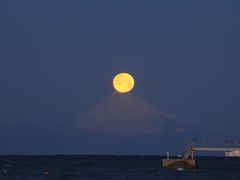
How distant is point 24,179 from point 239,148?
1930 inches

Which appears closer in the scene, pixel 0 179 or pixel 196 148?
pixel 0 179

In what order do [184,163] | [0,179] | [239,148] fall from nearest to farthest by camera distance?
1. [0,179]
2. [184,163]
3. [239,148]

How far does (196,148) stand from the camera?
14412 cm

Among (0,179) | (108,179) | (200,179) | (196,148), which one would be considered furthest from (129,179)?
(196,148)

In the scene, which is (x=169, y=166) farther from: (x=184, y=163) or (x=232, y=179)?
(x=232, y=179)

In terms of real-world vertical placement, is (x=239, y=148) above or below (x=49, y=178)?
above

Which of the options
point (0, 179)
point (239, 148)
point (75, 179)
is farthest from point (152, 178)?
point (239, 148)

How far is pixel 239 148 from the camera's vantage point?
484 ft

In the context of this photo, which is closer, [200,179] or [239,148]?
[200,179]

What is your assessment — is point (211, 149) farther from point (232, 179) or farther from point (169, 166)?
point (232, 179)

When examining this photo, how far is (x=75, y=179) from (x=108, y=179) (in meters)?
5.45

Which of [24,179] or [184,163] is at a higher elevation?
[184,163]

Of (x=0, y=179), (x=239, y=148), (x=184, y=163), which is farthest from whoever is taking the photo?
(x=239, y=148)

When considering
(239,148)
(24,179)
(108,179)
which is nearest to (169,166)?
(239,148)
